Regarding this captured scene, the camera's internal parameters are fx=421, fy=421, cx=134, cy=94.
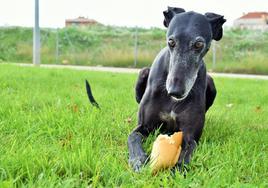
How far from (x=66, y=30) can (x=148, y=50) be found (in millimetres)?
5146

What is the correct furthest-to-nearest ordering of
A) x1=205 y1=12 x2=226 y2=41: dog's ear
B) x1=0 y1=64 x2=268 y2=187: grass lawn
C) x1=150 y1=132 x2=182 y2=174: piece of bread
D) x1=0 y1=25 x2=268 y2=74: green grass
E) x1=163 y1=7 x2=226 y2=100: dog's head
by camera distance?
1. x1=0 y1=25 x2=268 y2=74: green grass
2. x1=205 y1=12 x2=226 y2=41: dog's ear
3. x1=163 y1=7 x2=226 y2=100: dog's head
4. x1=150 y1=132 x2=182 y2=174: piece of bread
5. x1=0 y1=64 x2=268 y2=187: grass lawn

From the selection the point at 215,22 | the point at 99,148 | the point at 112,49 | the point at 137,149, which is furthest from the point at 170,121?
the point at 112,49

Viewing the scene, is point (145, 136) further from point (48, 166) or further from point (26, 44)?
point (26, 44)

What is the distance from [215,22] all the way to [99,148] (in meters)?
1.07

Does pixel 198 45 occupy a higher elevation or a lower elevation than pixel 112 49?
higher

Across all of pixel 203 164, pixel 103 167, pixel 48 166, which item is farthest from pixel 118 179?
pixel 203 164

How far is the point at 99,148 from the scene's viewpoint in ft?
8.09

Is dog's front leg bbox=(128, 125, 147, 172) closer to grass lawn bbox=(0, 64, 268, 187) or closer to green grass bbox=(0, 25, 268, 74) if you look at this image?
grass lawn bbox=(0, 64, 268, 187)

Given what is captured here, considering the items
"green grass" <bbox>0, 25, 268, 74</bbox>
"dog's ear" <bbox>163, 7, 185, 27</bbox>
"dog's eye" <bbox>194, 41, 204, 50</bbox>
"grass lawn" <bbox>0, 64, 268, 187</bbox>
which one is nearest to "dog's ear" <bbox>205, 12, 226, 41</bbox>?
"dog's ear" <bbox>163, 7, 185, 27</bbox>

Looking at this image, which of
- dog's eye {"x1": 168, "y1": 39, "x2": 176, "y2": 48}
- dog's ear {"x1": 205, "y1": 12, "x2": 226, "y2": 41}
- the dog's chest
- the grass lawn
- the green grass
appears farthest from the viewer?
the green grass

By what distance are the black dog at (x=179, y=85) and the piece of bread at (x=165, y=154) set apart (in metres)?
0.08

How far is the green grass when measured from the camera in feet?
54.6

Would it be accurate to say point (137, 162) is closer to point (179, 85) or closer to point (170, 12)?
point (179, 85)

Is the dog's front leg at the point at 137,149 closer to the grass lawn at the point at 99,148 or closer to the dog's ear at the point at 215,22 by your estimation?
the grass lawn at the point at 99,148
